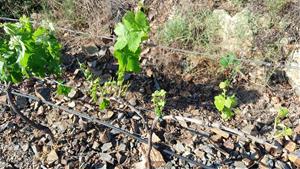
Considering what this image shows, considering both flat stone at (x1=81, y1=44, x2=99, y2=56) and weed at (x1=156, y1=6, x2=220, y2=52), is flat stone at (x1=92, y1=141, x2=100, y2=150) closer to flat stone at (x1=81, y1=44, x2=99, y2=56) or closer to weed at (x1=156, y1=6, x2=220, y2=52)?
flat stone at (x1=81, y1=44, x2=99, y2=56)

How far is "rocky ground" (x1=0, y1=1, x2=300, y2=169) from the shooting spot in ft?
10.7

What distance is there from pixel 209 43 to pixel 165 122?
3.01ft

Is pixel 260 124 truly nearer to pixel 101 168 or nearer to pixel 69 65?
pixel 101 168

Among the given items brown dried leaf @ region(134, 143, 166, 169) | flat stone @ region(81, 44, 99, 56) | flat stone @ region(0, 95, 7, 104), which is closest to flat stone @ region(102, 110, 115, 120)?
brown dried leaf @ region(134, 143, 166, 169)

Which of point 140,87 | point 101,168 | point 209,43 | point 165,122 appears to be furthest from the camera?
point 209,43

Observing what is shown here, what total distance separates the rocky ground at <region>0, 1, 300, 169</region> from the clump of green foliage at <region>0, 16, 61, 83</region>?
1.89ft

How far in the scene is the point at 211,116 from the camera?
A: 355cm

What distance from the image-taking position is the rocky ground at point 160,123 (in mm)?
3266

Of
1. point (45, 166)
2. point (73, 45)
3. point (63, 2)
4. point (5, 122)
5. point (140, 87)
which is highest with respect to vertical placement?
point (63, 2)

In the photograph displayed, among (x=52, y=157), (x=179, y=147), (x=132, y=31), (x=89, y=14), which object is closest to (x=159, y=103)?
(x=132, y=31)

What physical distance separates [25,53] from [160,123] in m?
1.23

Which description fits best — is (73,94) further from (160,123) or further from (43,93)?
(160,123)

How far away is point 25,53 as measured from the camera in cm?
264

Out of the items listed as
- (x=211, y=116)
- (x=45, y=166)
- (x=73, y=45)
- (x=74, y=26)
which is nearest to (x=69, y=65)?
(x=73, y=45)
